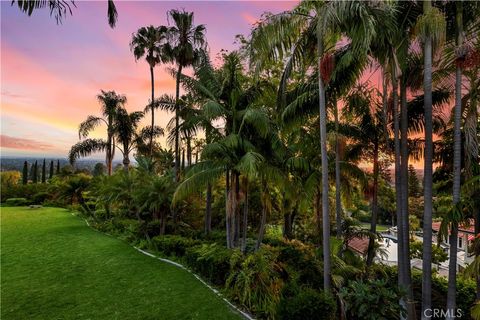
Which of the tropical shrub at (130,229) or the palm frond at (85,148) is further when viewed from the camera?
the palm frond at (85,148)

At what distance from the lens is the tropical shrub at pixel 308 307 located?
638 cm

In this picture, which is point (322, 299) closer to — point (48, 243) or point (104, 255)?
point (104, 255)

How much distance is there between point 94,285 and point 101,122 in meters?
19.6

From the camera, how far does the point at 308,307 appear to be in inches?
252

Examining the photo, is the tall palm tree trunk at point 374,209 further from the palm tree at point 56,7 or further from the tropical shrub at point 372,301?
the palm tree at point 56,7

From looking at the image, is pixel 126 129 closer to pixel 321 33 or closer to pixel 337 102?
pixel 337 102

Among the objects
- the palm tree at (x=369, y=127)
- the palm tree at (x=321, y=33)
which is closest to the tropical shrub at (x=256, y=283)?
the palm tree at (x=321, y=33)

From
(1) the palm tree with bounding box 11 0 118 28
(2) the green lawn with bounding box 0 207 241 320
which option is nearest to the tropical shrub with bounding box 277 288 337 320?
(2) the green lawn with bounding box 0 207 241 320

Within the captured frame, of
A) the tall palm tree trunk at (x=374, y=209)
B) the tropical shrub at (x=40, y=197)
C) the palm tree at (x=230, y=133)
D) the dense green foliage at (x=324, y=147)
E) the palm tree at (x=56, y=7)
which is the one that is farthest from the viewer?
the tropical shrub at (x=40, y=197)

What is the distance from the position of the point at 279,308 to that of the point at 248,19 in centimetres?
1280

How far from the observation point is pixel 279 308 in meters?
6.73

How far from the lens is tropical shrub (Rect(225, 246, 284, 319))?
25.5ft

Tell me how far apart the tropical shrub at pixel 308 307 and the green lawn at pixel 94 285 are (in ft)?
5.06

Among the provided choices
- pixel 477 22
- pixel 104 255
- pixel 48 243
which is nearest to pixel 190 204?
pixel 104 255
